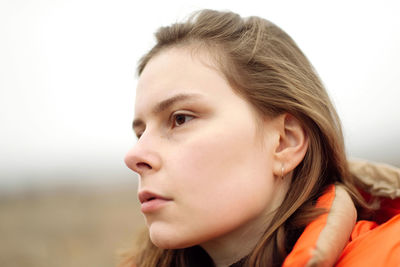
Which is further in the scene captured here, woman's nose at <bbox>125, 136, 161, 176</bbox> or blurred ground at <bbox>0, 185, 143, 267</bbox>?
blurred ground at <bbox>0, 185, 143, 267</bbox>

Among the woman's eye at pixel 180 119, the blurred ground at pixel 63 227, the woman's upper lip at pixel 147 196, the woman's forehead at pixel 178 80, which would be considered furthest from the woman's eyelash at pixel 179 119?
the blurred ground at pixel 63 227

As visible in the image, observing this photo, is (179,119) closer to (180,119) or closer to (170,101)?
(180,119)

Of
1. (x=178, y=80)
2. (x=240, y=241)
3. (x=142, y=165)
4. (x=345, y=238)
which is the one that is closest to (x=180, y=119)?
(x=178, y=80)

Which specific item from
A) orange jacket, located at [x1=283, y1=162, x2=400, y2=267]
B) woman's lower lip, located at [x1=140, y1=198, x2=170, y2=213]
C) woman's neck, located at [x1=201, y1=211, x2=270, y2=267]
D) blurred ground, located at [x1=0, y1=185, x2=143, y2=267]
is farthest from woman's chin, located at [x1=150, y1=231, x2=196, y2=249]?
blurred ground, located at [x1=0, y1=185, x2=143, y2=267]

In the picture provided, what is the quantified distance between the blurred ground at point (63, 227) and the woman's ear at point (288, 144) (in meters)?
3.99

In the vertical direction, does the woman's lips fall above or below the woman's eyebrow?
below

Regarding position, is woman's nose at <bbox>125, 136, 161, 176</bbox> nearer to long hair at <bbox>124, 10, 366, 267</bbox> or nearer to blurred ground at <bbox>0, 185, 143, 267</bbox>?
long hair at <bbox>124, 10, 366, 267</bbox>

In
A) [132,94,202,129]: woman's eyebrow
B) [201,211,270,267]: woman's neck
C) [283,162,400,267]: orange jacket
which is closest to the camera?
[283,162,400,267]: orange jacket

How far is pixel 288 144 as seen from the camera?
228 cm

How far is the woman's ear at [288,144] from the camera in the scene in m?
2.21

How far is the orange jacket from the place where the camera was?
169cm

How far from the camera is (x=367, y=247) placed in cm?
181

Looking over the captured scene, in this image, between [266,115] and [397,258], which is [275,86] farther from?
[397,258]

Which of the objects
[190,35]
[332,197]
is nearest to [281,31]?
[190,35]
